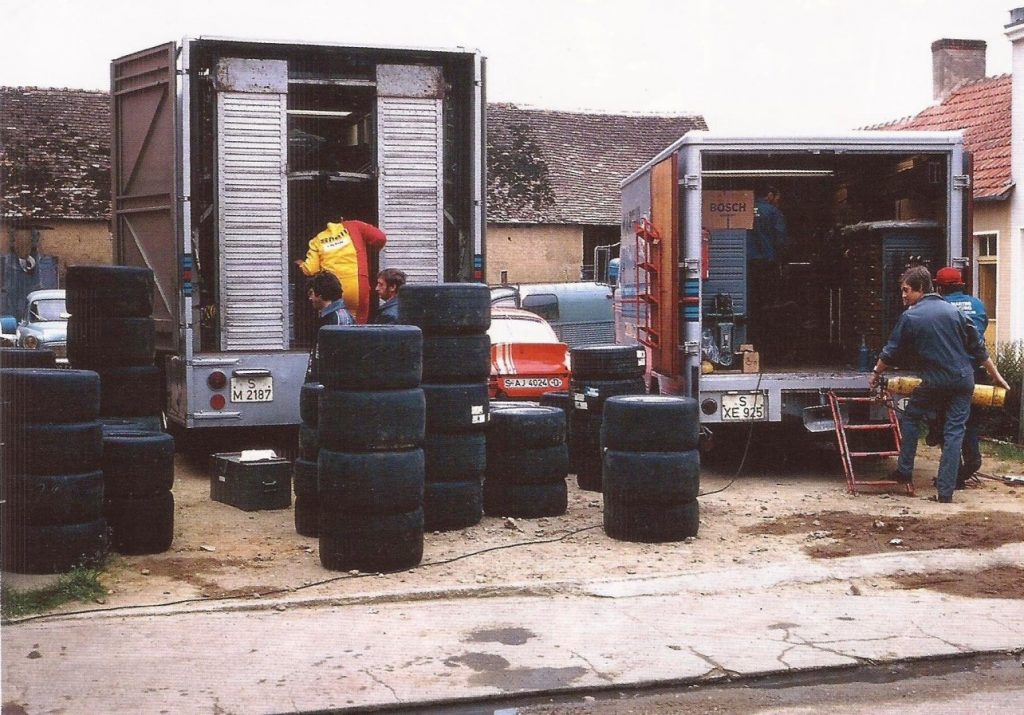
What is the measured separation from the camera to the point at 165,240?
11289 millimetres

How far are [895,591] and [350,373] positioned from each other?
11.0 feet

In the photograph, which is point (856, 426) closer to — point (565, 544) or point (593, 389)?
point (593, 389)

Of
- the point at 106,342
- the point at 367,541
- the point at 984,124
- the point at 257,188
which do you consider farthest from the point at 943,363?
the point at 984,124

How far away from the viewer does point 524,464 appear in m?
9.35

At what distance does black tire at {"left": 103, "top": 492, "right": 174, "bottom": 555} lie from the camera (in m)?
8.04

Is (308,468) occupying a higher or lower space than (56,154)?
lower

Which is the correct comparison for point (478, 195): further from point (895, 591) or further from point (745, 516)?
point (895, 591)

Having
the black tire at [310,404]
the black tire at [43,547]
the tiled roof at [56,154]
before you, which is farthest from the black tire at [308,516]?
the tiled roof at [56,154]

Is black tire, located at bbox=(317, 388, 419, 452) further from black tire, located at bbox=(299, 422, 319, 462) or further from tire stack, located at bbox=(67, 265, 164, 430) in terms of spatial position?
tire stack, located at bbox=(67, 265, 164, 430)

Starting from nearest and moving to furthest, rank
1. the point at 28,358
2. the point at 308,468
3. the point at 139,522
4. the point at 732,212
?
the point at 139,522 < the point at 308,468 < the point at 28,358 < the point at 732,212

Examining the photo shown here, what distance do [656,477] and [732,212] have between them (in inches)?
185

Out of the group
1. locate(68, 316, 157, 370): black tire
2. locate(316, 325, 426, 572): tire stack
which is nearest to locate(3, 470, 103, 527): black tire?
locate(316, 325, 426, 572): tire stack

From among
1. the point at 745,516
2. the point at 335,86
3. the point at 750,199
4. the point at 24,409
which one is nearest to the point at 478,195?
the point at 335,86

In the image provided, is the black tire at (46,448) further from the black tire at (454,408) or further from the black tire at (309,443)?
the black tire at (454,408)
